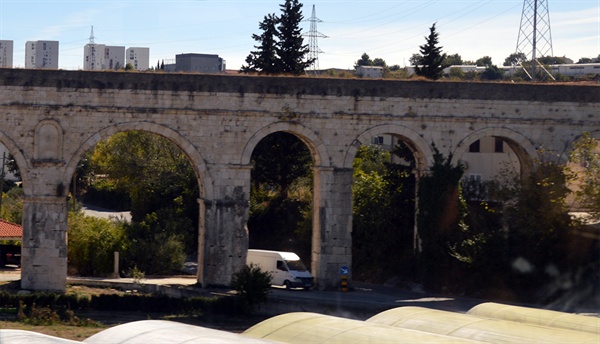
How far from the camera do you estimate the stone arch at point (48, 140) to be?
91.1 ft

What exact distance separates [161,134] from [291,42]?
13.6 meters

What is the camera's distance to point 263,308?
26.5 m

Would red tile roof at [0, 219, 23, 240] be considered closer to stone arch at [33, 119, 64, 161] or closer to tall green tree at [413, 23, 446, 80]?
stone arch at [33, 119, 64, 161]

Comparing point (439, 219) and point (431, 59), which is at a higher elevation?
point (431, 59)

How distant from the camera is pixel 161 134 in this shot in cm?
2822

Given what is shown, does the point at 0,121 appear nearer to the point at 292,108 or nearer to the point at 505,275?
the point at 292,108

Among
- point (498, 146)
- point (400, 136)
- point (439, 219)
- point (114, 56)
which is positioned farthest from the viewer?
point (114, 56)

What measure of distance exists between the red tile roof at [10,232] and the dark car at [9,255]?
31.8 inches

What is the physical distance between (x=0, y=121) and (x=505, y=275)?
1623 cm

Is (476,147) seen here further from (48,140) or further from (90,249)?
(48,140)

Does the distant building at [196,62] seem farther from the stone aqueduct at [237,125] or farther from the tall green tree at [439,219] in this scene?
the tall green tree at [439,219]

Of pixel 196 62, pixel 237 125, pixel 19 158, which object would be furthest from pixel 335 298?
pixel 196 62

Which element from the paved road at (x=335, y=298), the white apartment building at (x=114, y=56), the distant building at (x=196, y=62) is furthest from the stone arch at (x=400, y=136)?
the white apartment building at (x=114, y=56)

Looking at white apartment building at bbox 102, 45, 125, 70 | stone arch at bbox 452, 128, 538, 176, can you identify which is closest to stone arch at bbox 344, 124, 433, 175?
stone arch at bbox 452, 128, 538, 176
